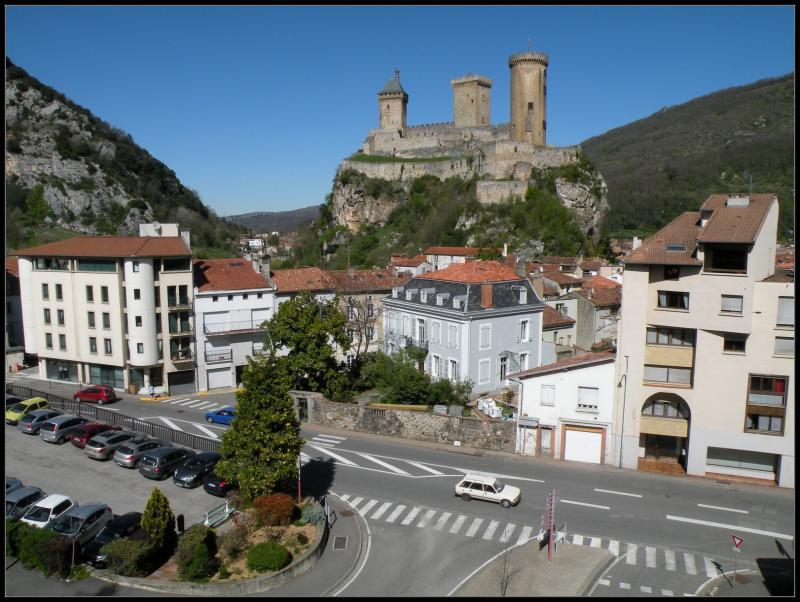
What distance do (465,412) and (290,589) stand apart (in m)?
18.2

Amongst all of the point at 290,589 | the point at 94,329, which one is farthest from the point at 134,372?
the point at 290,589

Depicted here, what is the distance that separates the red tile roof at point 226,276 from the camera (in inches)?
1766

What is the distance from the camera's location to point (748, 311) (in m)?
25.9

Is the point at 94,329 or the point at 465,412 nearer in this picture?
the point at 465,412

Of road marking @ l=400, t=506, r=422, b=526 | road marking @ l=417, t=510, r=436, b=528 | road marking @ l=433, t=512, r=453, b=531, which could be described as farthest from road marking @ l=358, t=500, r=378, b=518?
road marking @ l=433, t=512, r=453, b=531

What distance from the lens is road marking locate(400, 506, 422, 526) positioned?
75.4 ft

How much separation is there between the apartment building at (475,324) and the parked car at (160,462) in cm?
1806

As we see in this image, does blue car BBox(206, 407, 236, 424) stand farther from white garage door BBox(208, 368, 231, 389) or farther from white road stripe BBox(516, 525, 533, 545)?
white road stripe BBox(516, 525, 533, 545)

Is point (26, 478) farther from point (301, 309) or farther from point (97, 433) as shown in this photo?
point (301, 309)

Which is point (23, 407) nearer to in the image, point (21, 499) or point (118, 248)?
point (118, 248)

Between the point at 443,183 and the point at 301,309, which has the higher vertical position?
the point at 443,183

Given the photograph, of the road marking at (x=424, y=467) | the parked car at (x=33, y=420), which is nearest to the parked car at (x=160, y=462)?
the parked car at (x=33, y=420)

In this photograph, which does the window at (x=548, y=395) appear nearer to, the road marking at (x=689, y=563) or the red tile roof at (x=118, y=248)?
the road marking at (x=689, y=563)

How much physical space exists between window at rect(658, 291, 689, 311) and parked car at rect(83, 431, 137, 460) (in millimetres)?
26928
